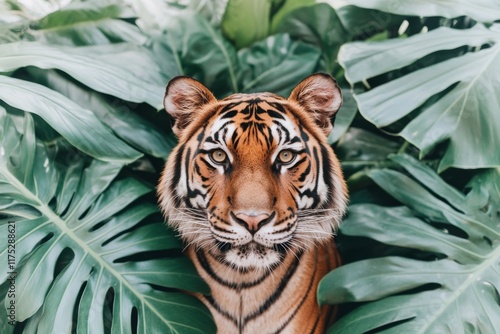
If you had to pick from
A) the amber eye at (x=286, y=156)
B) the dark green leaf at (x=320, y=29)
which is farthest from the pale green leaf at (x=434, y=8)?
the amber eye at (x=286, y=156)

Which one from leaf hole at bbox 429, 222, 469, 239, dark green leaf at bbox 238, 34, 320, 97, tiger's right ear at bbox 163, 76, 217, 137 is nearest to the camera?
tiger's right ear at bbox 163, 76, 217, 137

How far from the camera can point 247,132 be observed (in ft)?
2.84

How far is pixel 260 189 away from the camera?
82 centimetres

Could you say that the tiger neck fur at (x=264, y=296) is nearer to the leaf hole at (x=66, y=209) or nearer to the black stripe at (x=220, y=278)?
the black stripe at (x=220, y=278)

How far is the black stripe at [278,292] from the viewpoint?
918 millimetres

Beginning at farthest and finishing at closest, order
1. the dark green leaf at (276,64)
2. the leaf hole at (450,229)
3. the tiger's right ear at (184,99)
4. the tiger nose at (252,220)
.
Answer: the dark green leaf at (276,64) < the leaf hole at (450,229) < the tiger's right ear at (184,99) < the tiger nose at (252,220)

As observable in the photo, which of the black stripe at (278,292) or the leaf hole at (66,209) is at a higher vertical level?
the leaf hole at (66,209)

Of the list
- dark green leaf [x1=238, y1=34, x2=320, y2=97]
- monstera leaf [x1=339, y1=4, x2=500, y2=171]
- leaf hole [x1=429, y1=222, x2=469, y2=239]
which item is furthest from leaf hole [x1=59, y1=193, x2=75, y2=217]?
leaf hole [x1=429, y1=222, x2=469, y2=239]

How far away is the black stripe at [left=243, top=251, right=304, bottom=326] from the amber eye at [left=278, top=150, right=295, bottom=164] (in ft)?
0.57

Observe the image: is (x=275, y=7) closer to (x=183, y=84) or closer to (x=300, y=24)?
(x=300, y=24)

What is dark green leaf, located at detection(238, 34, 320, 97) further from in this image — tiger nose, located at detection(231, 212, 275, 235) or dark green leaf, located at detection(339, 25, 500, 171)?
tiger nose, located at detection(231, 212, 275, 235)

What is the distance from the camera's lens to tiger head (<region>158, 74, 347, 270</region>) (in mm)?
833

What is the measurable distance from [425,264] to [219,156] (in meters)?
0.43

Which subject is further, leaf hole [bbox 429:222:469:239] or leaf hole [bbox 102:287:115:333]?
leaf hole [bbox 429:222:469:239]
